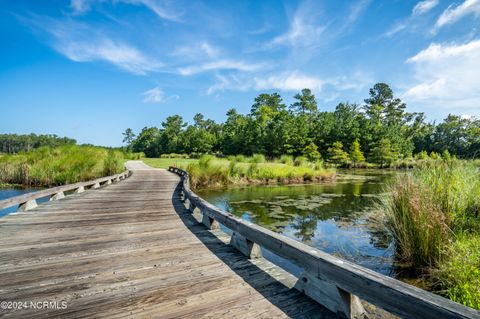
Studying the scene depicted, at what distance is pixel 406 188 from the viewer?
4.86 m

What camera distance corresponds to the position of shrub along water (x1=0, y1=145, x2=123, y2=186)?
47.0 feet

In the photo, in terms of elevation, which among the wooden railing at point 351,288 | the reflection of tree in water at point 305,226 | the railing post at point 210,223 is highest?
the wooden railing at point 351,288

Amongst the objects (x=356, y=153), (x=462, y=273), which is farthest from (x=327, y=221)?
(x=356, y=153)

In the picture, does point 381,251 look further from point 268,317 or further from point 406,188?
point 268,317

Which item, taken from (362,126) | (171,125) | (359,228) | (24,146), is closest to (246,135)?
(362,126)

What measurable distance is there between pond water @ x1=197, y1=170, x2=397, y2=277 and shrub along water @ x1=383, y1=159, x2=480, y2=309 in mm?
704

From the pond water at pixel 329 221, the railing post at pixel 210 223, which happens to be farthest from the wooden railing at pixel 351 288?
the pond water at pixel 329 221

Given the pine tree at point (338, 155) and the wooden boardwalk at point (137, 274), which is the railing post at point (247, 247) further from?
the pine tree at point (338, 155)

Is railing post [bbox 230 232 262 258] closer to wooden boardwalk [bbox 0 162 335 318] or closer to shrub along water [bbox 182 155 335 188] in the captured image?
wooden boardwalk [bbox 0 162 335 318]

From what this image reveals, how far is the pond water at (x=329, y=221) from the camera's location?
554 cm

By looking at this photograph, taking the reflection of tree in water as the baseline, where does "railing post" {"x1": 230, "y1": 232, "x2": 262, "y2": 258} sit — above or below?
above

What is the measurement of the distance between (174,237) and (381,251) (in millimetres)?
4593

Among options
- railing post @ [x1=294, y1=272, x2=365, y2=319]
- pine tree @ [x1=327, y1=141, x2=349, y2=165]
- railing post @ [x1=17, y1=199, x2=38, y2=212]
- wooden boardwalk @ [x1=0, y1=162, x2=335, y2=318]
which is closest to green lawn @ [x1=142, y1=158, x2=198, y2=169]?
railing post @ [x1=17, y1=199, x2=38, y2=212]

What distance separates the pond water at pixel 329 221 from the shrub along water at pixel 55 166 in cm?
737
